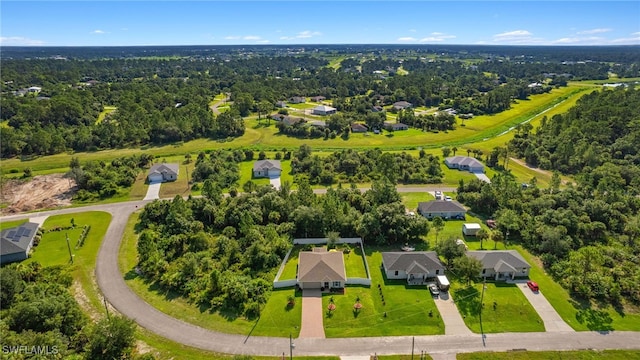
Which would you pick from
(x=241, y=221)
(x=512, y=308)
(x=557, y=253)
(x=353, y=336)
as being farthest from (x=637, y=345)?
(x=241, y=221)

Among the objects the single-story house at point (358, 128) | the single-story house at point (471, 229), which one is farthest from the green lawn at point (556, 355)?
the single-story house at point (358, 128)

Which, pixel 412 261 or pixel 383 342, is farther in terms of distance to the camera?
pixel 412 261

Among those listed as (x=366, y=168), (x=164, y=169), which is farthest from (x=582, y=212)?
(x=164, y=169)

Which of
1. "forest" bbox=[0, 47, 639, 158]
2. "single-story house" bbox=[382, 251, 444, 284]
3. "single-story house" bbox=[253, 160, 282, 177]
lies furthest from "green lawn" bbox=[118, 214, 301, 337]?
"forest" bbox=[0, 47, 639, 158]

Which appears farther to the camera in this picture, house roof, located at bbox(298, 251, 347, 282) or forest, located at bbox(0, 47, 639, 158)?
forest, located at bbox(0, 47, 639, 158)

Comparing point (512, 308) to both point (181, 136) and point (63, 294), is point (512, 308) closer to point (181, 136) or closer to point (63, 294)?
point (63, 294)

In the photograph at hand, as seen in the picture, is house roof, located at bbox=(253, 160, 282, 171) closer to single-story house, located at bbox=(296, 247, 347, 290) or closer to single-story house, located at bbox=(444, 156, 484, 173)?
single-story house, located at bbox=(296, 247, 347, 290)

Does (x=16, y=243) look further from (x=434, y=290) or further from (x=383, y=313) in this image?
(x=434, y=290)
